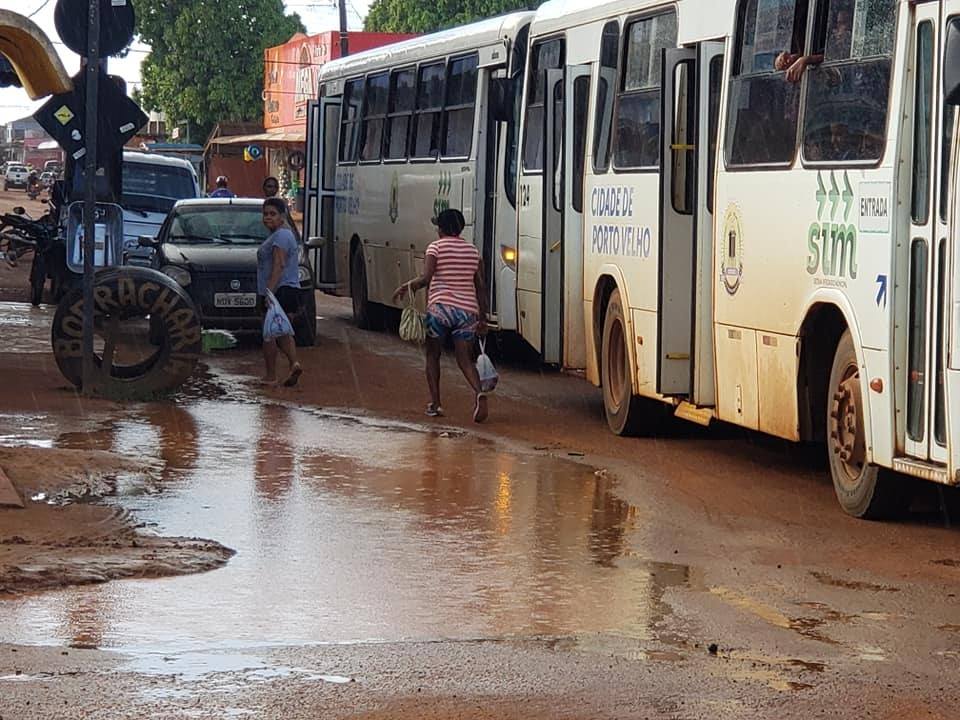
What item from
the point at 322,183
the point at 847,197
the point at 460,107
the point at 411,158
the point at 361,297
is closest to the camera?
the point at 847,197

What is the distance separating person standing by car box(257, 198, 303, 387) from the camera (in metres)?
16.3

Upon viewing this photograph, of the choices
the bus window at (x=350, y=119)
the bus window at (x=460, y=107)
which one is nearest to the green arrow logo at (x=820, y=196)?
the bus window at (x=460, y=107)

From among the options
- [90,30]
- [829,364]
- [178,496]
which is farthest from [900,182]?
[90,30]

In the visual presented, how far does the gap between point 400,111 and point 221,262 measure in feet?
9.55

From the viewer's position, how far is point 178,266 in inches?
784

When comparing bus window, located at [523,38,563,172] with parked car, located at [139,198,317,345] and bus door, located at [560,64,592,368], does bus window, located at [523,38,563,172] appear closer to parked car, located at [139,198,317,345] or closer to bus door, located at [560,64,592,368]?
bus door, located at [560,64,592,368]

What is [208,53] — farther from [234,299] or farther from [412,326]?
[412,326]

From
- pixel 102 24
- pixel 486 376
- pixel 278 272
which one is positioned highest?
pixel 102 24

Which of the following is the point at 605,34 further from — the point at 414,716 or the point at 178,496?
the point at 414,716

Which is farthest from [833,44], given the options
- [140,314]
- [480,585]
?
[140,314]

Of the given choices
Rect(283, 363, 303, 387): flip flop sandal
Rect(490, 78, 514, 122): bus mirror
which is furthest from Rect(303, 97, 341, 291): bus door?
Rect(283, 363, 303, 387): flip flop sandal

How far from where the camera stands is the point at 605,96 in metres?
14.3

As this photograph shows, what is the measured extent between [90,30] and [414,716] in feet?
30.7

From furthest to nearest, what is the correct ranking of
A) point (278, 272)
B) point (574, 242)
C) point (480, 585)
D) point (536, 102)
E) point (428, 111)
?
point (428, 111)
point (536, 102)
point (278, 272)
point (574, 242)
point (480, 585)
